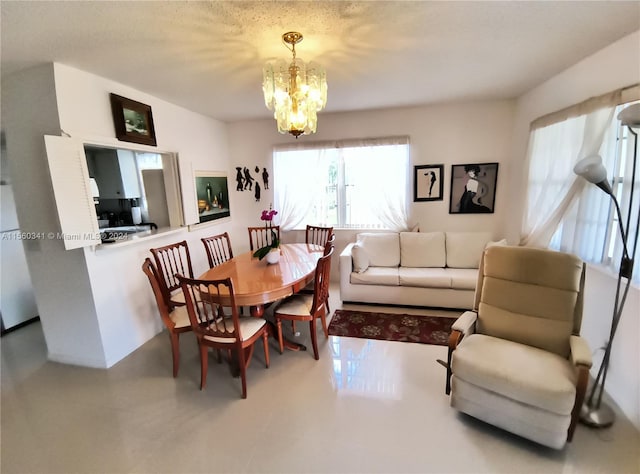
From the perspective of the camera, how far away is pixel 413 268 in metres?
3.58

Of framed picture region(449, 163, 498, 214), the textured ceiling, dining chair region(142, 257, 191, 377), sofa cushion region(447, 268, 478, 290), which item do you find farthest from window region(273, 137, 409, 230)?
dining chair region(142, 257, 191, 377)

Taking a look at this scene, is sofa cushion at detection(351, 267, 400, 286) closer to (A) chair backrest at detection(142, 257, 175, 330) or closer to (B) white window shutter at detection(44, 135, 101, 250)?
(A) chair backrest at detection(142, 257, 175, 330)

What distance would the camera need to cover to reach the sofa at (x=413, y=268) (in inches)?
126

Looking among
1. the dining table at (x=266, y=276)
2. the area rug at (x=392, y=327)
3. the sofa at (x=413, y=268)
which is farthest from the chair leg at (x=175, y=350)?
the sofa at (x=413, y=268)

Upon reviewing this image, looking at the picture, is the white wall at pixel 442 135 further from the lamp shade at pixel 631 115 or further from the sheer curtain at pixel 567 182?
the lamp shade at pixel 631 115

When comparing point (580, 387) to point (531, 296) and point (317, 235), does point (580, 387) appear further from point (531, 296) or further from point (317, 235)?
point (317, 235)

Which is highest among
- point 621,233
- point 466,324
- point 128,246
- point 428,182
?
point 428,182

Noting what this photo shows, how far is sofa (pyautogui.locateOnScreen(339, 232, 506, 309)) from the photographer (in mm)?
3201

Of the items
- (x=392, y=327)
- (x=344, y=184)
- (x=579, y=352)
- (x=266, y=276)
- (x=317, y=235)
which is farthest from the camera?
(x=344, y=184)

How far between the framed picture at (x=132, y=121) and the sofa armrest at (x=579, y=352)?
12.3 feet

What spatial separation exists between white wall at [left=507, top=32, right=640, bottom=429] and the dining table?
2.21 metres

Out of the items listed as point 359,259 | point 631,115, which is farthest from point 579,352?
point 359,259

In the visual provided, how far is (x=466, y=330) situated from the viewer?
6.19ft

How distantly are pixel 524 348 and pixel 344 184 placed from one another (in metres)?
2.91
